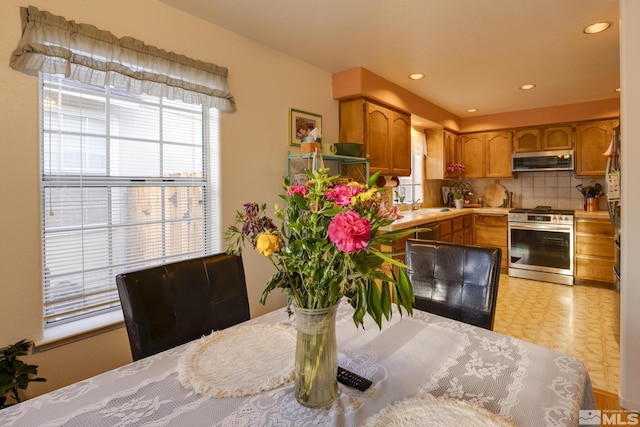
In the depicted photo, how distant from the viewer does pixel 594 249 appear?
3.96 metres

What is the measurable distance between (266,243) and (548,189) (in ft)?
17.6

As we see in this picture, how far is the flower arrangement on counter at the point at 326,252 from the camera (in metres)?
0.72

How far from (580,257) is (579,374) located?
4.02 meters

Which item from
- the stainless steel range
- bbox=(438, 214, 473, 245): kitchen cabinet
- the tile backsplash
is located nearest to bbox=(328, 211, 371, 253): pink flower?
bbox=(438, 214, 473, 245): kitchen cabinet

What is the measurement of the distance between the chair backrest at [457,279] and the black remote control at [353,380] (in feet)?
2.05

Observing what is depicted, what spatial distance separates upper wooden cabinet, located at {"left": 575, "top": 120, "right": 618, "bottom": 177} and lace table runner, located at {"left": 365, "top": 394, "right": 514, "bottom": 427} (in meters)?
4.77

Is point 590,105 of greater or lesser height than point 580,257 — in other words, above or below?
above

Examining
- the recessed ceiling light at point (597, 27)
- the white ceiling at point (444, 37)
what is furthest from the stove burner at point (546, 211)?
the recessed ceiling light at point (597, 27)

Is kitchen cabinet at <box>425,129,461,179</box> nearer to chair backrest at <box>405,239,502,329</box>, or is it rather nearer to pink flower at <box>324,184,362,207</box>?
chair backrest at <box>405,239,502,329</box>

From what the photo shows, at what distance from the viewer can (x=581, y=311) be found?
10.7ft

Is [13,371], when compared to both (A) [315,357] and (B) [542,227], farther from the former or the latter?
(B) [542,227]

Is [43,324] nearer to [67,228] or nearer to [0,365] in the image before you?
[0,365]

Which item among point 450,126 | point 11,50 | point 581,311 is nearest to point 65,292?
point 11,50

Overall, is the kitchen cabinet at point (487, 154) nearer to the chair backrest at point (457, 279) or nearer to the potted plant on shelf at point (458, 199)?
the potted plant on shelf at point (458, 199)
